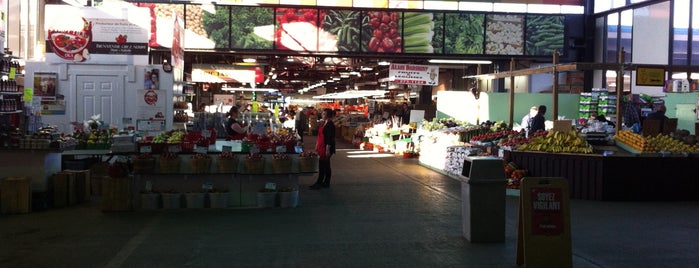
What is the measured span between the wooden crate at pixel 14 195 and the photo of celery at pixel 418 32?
49.4 feet

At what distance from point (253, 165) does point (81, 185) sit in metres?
3.01

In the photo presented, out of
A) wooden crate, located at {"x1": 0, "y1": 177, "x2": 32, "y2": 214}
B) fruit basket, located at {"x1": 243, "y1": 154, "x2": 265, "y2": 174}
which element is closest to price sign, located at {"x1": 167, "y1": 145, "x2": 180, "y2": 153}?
fruit basket, located at {"x1": 243, "y1": 154, "x2": 265, "y2": 174}

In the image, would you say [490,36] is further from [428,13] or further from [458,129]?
[458,129]

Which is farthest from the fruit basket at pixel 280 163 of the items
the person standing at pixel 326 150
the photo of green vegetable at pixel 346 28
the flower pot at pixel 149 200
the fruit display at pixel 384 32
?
the fruit display at pixel 384 32

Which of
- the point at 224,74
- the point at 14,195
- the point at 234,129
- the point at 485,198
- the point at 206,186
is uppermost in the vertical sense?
the point at 224,74

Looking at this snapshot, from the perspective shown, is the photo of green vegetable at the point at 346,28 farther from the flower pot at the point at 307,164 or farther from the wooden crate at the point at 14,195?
the wooden crate at the point at 14,195

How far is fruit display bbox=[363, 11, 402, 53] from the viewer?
23.2 m

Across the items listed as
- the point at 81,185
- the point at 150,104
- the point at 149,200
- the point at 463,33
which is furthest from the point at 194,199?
the point at 463,33

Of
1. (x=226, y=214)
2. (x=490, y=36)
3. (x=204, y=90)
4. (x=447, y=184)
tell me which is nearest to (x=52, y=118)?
(x=226, y=214)

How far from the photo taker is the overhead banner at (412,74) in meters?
22.9

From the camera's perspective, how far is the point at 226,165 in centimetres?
1068

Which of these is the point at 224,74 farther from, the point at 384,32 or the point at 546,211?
the point at 546,211

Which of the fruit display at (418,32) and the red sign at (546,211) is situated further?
the fruit display at (418,32)

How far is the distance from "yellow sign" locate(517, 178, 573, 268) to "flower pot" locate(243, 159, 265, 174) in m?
4.93
